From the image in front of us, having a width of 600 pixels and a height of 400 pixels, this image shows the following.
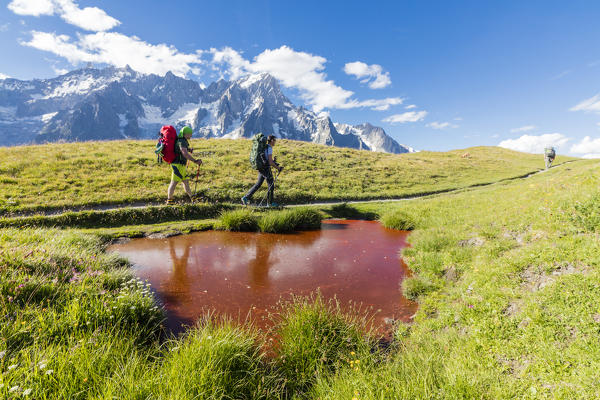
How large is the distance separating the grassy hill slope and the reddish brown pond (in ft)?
22.8

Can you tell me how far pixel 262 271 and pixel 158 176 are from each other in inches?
564

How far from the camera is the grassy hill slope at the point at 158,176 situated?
1295cm

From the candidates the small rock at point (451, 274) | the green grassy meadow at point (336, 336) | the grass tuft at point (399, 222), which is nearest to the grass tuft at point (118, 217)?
the green grassy meadow at point (336, 336)

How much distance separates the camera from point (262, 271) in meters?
6.49

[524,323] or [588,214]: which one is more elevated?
[588,214]

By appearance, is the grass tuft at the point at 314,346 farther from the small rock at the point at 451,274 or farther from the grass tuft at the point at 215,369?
the small rock at the point at 451,274

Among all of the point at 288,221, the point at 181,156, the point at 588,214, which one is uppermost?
the point at 181,156

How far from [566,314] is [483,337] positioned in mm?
1126

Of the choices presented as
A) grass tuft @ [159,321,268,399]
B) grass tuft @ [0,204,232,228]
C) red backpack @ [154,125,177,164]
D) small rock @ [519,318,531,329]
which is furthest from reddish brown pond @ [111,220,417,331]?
red backpack @ [154,125,177,164]

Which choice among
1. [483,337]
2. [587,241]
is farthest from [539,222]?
[483,337]

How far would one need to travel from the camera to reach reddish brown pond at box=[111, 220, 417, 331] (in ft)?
16.5

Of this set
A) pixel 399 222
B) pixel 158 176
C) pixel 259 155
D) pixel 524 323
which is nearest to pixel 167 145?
pixel 259 155

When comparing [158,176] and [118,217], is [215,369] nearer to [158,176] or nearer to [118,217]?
[118,217]

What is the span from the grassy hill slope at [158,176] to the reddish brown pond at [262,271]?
695 cm
